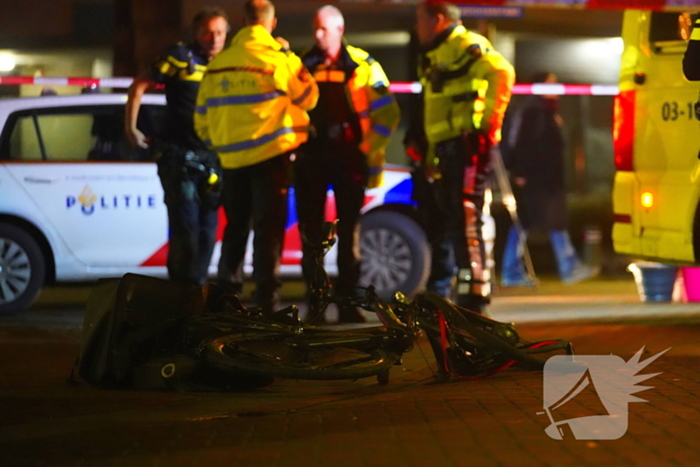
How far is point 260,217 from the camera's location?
771cm

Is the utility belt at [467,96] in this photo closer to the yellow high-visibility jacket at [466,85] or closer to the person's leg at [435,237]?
the yellow high-visibility jacket at [466,85]

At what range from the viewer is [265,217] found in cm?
769

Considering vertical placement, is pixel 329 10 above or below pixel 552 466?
above

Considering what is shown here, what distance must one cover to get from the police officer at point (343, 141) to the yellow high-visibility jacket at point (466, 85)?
0.33m

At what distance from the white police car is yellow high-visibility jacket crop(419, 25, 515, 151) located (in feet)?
4.20

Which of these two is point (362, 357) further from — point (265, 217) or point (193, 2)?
point (193, 2)

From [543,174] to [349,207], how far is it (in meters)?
4.33

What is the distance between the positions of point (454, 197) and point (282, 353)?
278 centimetres

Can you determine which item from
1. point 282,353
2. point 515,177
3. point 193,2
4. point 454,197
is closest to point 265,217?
point 454,197

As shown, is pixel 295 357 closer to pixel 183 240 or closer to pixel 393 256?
pixel 183 240

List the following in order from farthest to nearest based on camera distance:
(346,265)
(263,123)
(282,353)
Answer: (346,265) < (263,123) < (282,353)

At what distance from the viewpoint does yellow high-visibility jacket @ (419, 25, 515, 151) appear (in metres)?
7.86

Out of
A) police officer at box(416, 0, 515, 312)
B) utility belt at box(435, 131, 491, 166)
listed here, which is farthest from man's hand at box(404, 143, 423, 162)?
utility belt at box(435, 131, 491, 166)

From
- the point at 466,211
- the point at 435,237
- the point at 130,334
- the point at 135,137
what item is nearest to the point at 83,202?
the point at 135,137
